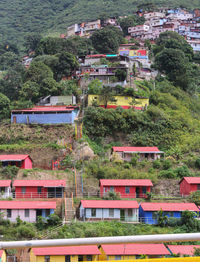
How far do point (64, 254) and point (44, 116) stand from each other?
1759 centimetres

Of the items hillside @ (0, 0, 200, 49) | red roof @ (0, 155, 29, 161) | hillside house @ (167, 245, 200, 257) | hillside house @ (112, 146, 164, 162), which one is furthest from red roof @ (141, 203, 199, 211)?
hillside @ (0, 0, 200, 49)

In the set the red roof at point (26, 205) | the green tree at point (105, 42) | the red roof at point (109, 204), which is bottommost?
the red roof at point (109, 204)

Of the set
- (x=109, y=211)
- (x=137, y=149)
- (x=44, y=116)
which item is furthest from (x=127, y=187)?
(x=44, y=116)

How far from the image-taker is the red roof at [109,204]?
25188mm

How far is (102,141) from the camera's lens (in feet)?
113

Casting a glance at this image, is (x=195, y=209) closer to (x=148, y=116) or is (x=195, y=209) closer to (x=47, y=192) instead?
(x=47, y=192)

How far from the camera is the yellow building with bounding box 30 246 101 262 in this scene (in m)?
18.5

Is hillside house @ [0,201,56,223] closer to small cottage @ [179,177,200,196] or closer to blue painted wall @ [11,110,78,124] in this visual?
small cottage @ [179,177,200,196]

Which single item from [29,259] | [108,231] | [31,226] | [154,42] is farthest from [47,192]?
[154,42]

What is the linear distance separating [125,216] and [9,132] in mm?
13468

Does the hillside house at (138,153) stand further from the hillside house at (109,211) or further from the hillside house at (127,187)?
the hillside house at (109,211)

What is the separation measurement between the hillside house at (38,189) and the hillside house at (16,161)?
7.92ft

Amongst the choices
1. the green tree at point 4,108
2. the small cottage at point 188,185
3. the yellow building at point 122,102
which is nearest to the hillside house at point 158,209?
the small cottage at point 188,185

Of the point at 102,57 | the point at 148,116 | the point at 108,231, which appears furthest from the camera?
the point at 102,57
